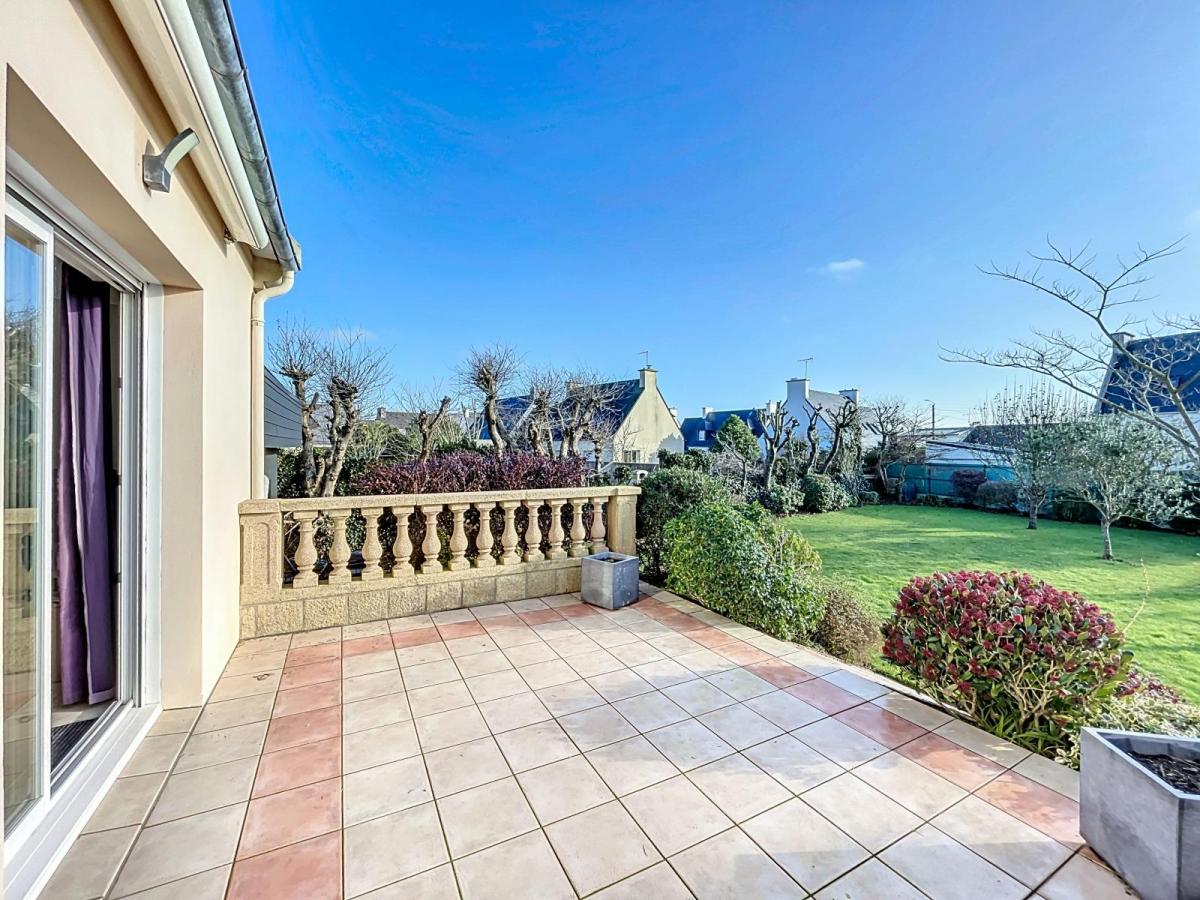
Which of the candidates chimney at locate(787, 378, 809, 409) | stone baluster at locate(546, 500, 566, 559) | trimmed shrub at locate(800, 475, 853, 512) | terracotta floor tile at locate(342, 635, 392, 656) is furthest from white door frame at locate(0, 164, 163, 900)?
chimney at locate(787, 378, 809, 409)

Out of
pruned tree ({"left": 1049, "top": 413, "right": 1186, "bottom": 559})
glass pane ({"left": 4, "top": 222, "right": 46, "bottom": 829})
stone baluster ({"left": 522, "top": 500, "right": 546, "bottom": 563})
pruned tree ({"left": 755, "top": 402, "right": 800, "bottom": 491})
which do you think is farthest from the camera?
pruned tree ({"left": 755, "top": 402, "right": 800, "bottom": 491})

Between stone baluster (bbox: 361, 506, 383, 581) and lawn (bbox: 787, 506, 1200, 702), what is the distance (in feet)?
19.7

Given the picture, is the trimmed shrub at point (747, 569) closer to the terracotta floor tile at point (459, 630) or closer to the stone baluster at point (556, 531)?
the stone baluster at point (556, 531)

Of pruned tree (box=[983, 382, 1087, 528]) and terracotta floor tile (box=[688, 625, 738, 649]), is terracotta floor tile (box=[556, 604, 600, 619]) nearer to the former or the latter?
terracotta floor tile (box=[688, 625, 738, 649])

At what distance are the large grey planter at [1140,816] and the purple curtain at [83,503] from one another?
4.67 meters

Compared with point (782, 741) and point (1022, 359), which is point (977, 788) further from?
point (1022, 359)

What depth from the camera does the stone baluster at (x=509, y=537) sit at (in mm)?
5406

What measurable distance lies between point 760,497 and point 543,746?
46.3 feet

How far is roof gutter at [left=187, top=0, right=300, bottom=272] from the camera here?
1.92 metres

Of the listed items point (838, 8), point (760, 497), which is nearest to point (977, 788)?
point (838, 8)

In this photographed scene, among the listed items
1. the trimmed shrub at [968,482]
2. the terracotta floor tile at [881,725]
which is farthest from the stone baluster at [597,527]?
the trimmed shrub at [968,482]

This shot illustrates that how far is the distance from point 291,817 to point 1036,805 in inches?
137

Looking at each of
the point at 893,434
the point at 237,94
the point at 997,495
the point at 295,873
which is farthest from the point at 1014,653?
the point at 893,434

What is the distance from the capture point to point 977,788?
2492mm
